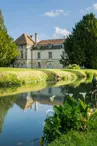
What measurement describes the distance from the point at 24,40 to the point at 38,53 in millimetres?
6165

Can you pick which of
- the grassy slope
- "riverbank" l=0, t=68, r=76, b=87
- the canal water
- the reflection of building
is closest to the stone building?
the grassy slope

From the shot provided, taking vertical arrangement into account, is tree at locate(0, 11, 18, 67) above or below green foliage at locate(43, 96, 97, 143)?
above

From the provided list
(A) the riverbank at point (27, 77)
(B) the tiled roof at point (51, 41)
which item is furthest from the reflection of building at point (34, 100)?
(B) the tiled roof at point (51, 41)

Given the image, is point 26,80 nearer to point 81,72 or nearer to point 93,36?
point 81,72

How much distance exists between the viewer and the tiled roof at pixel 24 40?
86444 mm

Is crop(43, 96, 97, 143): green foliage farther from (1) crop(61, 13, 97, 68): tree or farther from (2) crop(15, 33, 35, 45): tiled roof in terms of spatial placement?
(2) crop(15, 33, 35, 45): tiled roof

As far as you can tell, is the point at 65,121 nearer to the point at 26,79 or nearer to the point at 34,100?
the point at 34,100

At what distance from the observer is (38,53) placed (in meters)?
86.5

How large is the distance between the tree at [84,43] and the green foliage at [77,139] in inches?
2096

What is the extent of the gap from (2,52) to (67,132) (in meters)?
49.4

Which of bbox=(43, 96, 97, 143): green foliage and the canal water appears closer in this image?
bbox=(43, 96, 97, 143): green foliage

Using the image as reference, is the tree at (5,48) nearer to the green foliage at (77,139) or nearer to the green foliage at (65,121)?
the green foliage at (65,121)

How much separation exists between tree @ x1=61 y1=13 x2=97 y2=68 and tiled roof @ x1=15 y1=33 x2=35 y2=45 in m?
24.2

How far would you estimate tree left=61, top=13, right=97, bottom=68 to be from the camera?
201 feet
